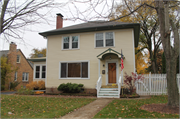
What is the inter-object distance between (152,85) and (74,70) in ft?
23.1

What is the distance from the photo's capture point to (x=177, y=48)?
657 centimetres

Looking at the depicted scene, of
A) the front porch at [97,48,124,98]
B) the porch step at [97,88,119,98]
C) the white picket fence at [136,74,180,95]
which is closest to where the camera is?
the porch step at [97,88,119,98]

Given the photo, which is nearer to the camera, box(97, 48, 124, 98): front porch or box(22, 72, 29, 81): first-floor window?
box(97, 48, 124, 98): front porch

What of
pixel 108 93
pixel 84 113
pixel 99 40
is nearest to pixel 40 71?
pixel 99 40

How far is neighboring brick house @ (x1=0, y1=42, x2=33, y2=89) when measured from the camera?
22.8 meters

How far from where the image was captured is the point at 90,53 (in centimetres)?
1402

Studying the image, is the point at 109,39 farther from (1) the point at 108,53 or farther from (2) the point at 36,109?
(2) the point at 36,109

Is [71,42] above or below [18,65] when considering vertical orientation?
above

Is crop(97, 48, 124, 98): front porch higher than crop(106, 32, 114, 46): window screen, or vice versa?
crop(106, 32, 114, 46): window screen

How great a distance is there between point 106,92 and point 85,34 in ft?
19.5

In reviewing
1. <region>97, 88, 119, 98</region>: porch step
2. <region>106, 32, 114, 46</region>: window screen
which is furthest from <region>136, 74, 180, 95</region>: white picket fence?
<region>106, 32, 114, 46</region>: window screen

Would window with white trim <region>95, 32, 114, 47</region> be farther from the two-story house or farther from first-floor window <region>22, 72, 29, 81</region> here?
first-floor window <region>22, 72, 29, 81</region>

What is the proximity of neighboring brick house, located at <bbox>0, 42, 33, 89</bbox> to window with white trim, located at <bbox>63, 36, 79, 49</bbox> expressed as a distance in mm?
11095

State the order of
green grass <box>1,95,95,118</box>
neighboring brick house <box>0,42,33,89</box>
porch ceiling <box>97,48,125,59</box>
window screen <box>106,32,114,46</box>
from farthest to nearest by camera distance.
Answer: neighboring brick house <box>0,42,33,89</box> → window screen <box>106,32,114,46</box> → porch ceiling <box>97,48,125,59</box> → green grass <box>1,95,95,118</box>
